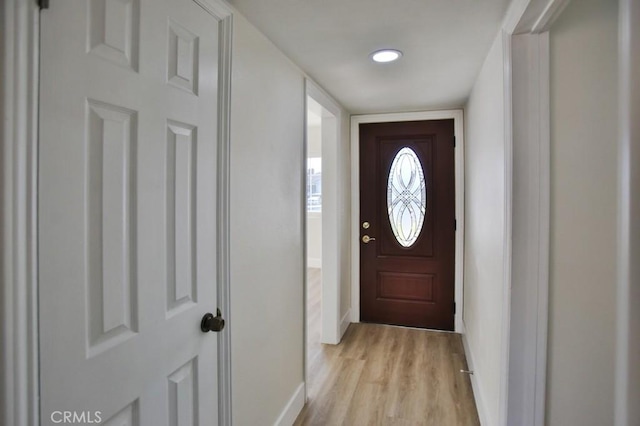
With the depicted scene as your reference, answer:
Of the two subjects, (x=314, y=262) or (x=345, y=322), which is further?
(x=314, y=262)

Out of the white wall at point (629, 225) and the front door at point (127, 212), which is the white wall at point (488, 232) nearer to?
the white wall at point (629, 225)

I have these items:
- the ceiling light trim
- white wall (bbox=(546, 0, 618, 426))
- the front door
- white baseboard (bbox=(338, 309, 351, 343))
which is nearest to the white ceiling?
the ceiling light trim

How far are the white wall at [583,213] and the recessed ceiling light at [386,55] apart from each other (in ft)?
2.50

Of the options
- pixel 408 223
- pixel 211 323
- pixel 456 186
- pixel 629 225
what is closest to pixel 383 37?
pixel 629 225

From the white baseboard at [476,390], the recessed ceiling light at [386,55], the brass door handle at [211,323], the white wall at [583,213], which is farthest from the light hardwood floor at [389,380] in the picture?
the recessed ceiling light at [386,55]

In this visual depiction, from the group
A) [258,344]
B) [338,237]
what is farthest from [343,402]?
[338,237]

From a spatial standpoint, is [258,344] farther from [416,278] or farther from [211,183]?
[416,278]

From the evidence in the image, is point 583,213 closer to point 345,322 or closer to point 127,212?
point 127,212

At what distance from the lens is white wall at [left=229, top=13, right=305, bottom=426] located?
1.59m

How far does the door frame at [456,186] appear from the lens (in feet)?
11.5

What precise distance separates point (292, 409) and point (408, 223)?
211 cm

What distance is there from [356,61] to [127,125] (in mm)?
1537

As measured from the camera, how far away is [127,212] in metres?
0.98

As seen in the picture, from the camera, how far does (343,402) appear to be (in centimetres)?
240
